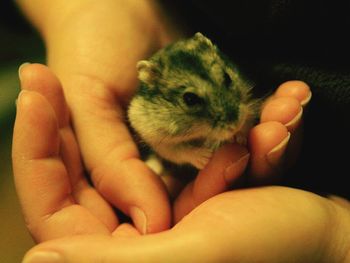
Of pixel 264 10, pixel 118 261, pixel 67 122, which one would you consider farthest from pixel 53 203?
pixel 264 10

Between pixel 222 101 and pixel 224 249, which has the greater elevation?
pixel 222 101

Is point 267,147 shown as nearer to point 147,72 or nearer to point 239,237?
point 239,237

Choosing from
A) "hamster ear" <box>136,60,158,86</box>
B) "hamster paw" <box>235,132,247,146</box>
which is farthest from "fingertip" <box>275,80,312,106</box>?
"hamster ear" <box>136,60,158,86</box>

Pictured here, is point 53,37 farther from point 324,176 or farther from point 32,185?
point 324,176

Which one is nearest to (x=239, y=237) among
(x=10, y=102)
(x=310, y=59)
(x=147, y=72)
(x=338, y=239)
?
(x=338, y=239)

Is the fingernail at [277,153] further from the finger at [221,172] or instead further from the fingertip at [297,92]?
the fingertip at [297,92]

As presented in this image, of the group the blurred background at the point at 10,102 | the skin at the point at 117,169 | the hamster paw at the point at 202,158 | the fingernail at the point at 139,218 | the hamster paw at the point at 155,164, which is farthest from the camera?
the blurred background at the point at 10,102

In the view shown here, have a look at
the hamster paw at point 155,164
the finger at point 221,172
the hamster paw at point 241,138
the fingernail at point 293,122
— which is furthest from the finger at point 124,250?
the hamster paw at point 155,164
